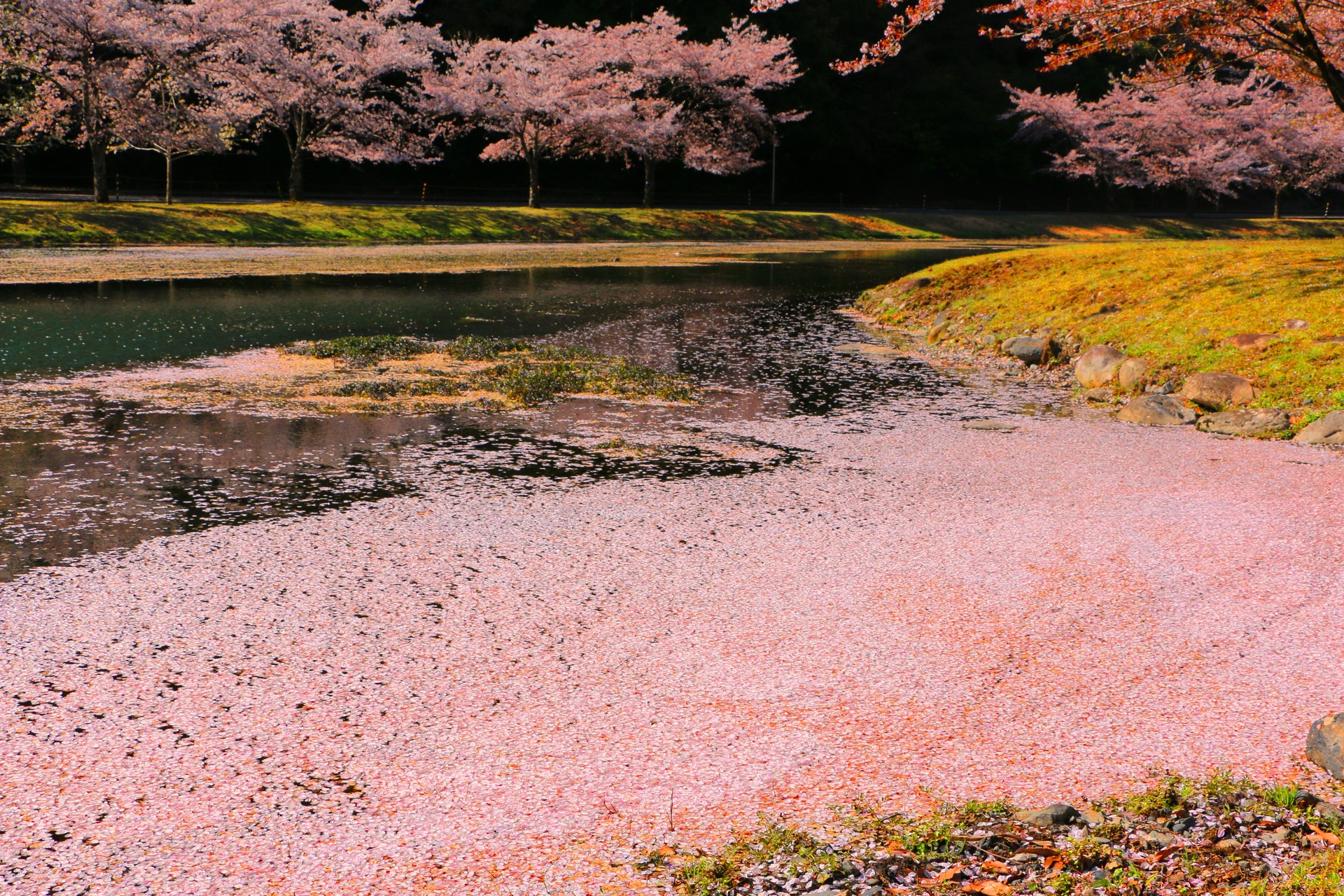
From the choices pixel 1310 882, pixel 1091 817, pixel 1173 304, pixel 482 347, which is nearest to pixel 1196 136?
pixel 1173 304

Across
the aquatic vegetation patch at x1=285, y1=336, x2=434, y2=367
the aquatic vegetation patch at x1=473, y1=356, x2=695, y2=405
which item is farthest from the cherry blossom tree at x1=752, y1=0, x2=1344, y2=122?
the aquatic vegetation patch at x1=285, y1=336, x2=434, y2=367

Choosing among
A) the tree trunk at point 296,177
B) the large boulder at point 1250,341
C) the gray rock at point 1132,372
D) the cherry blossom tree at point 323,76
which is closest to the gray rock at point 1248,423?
the gray rock at point 1132,372

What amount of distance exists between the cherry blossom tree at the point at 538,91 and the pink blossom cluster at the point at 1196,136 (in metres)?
21.2

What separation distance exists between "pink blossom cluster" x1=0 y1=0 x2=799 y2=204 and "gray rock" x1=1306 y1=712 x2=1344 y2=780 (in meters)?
32.1

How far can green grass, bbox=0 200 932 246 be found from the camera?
26.9 m

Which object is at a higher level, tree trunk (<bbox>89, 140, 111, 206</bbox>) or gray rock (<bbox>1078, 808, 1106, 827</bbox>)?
tree trunk (<bbox>89, 140, 111, 206</bbox>)

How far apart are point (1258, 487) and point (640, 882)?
5.09 metres

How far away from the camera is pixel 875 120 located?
174 ft

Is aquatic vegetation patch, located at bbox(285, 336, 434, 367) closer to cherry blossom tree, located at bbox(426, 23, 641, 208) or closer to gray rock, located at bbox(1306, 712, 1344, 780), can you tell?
gray rock, located at bbox(1306, 712, 1344, 780)

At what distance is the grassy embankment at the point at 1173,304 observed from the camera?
30.1 feet

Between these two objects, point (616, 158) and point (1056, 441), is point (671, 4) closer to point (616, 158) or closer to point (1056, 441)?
point (616, 158)

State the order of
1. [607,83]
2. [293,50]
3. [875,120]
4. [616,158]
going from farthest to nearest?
[875,120] < [616,158] < [607,83] < [293,50]

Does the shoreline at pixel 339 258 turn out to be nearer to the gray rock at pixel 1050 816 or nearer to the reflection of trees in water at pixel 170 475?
the reflection of trees in water at pixel 170 475

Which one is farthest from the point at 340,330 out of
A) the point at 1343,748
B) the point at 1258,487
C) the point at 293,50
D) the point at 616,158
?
the point at 616,158
